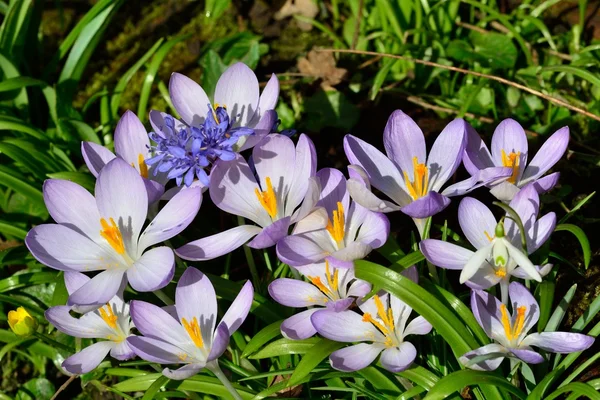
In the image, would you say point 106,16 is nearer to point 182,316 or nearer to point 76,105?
point 76,105

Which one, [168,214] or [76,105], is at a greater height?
[168,214]

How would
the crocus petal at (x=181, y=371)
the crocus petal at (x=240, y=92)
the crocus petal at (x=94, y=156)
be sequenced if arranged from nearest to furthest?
the crocus petal at (x=181, y=371), the crocus petal at (x=94, y=156), the crocus petal at (x=240, y=92)

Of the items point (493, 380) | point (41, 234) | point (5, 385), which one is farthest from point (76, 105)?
point (493, 380)

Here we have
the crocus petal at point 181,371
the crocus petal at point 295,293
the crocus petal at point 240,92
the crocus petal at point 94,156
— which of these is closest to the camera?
the crocus petal at point 181,371

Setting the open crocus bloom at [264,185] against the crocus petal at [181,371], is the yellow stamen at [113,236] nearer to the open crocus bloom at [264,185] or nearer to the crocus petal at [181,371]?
the open crocus bloom at [264,185]

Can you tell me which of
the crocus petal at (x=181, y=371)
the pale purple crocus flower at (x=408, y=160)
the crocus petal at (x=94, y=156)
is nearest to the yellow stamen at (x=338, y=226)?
the pale purple crocus flower at (x=408, y=160)

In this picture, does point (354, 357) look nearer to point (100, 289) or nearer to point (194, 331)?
point (194, 331)

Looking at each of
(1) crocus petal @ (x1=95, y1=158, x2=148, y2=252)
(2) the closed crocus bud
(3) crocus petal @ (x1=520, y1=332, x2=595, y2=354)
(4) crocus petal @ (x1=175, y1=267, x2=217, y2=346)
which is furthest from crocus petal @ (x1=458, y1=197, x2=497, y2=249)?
(2) the closed crocus bud
